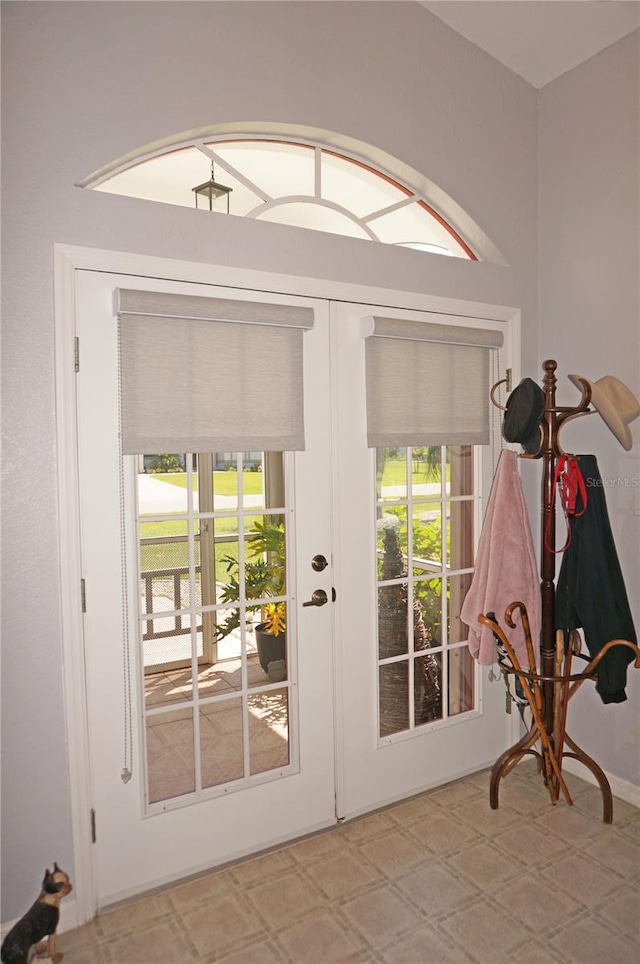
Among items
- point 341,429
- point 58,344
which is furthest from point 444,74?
point 58,344

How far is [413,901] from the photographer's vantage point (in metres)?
2.18

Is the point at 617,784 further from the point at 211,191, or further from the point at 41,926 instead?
the point at 211,191

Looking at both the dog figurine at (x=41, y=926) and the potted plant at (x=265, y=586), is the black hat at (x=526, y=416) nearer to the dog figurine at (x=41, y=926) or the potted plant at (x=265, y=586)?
the potted plant at (x=265, y=586)

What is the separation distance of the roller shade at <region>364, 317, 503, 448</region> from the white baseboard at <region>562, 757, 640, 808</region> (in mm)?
1539

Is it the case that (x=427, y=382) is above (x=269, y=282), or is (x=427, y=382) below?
below

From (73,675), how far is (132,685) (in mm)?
205

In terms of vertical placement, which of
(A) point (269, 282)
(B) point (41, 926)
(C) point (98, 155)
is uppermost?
(C) point (98, 155)

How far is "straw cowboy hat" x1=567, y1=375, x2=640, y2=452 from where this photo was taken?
2.48 metres

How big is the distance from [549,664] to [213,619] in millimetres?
1335

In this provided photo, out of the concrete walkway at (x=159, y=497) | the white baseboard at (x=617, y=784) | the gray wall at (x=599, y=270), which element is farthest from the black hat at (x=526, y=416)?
the white baseboard at (x=617, y=784)

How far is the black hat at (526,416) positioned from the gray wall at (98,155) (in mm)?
641

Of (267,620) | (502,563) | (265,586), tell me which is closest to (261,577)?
(265,586)

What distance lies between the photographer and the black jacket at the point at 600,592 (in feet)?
8.27

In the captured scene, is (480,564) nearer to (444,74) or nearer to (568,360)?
(568,360)
